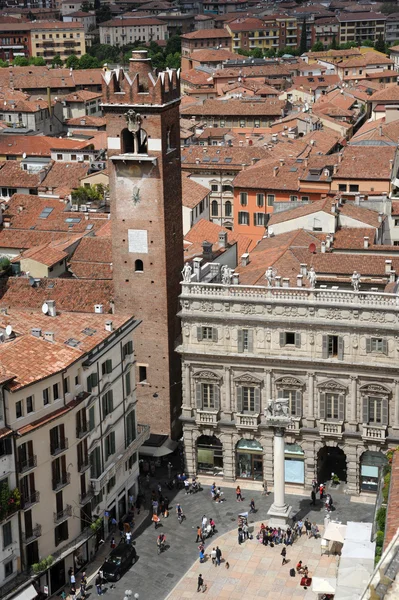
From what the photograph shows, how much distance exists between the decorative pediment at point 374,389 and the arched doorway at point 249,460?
8.17 meters

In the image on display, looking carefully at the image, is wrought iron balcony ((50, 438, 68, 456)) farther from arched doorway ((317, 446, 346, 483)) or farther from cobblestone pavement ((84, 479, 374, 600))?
arched doorway ((317, 446, 346, 483))

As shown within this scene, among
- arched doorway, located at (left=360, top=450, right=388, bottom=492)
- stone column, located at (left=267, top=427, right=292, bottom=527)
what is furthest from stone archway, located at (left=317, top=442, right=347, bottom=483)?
stone column, located at (left=267, top=427, right=292, bottom=527)

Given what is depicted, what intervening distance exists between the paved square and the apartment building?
6.36 meters

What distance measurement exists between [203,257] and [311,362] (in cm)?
1619

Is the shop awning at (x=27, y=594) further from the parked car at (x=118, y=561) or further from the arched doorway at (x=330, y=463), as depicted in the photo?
the arched doorway at (x=330, y=463)

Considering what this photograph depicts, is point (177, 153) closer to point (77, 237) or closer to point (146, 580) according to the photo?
point (77, 237)

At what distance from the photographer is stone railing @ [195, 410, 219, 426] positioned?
73688 mm

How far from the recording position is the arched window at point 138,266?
76812 mm

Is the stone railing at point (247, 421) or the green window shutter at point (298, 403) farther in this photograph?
the stone railing at point (247, 421)

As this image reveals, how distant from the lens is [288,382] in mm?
71750

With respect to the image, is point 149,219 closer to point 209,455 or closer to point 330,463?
point 209,455

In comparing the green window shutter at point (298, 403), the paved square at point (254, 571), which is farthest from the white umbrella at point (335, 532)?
the green window shutter at point (298, 403)

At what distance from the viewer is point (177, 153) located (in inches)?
3031

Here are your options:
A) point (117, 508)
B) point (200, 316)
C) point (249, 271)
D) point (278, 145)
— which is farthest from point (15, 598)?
point (278, 145)
